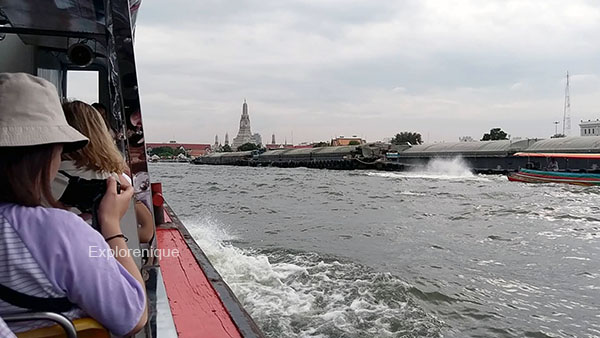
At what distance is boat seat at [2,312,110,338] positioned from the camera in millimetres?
1156

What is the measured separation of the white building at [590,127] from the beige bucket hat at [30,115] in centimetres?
9085

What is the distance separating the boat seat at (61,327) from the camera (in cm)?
116

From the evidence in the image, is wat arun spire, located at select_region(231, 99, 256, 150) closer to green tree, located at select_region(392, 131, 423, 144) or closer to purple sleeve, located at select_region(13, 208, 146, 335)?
green tree, located at select_region(392, 131, 423, 144)

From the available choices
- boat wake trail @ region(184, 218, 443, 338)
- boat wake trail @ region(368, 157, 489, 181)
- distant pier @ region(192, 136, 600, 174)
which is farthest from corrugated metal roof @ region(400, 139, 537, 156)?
boat wake trail @ region(184, 218, 443, 338)

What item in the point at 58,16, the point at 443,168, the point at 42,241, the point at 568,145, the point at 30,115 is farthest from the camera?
the point at 443,168

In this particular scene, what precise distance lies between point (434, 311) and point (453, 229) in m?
5.82

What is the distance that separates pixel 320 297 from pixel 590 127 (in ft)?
294

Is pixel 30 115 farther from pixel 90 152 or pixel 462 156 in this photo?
pixel 462 156

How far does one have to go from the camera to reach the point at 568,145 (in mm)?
35500

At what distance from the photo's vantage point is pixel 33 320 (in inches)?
46.1

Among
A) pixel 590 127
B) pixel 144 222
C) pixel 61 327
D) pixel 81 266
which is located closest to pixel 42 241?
pixel 81 266

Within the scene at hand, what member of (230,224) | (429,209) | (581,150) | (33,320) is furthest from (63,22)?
(581,150)

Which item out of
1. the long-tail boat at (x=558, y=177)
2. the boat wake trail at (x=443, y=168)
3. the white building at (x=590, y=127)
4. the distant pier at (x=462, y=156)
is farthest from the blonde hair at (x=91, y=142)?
the white building at (x=590, y=127)

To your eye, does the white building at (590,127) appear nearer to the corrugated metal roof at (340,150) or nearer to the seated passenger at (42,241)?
the corrugated metal roof at (340,150)
